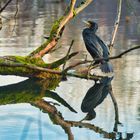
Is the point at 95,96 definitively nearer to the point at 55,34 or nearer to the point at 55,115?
the point at 55,115

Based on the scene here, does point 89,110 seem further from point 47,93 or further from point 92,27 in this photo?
point 92,27

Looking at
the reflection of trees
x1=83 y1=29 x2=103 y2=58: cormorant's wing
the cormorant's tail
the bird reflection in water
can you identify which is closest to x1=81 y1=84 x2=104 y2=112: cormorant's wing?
the bird reflection in water

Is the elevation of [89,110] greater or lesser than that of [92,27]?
lesser

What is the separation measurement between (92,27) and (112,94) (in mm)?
2143

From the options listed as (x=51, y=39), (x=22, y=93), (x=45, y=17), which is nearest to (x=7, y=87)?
(x=22, y=93)

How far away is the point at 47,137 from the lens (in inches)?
251

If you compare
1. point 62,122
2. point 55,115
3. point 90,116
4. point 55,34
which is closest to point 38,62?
point 55,34

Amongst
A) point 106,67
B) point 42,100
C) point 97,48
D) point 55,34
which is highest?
point 55,34

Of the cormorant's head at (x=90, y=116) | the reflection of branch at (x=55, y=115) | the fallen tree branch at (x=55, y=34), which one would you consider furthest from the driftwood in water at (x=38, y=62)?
the cormorant's head at (x=90, y=116)

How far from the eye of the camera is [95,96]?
8.65 metres

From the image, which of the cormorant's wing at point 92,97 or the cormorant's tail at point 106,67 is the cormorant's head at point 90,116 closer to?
the cormorant's wing at point 92,97

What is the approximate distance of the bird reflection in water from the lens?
304 inches

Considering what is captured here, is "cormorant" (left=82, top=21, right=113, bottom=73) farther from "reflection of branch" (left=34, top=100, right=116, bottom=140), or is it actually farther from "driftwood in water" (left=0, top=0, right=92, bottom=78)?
"reflection of branch" (left=34, top=100, right=116, bottom=140)

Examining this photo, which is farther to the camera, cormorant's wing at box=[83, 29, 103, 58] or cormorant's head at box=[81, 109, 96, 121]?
cormorant's wing at box=[83, 29, 103, 58]
